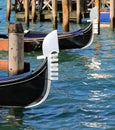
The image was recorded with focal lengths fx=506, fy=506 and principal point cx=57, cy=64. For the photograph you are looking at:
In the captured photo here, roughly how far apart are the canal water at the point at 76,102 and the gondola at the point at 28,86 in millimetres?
260

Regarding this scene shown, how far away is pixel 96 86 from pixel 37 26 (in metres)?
13.3

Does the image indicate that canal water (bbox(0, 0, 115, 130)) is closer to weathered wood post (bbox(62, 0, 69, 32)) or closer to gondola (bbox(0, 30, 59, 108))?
gondola (bbox(0, 30, 59, 108))

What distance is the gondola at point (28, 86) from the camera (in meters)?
7.41

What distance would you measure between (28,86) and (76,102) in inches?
59.0

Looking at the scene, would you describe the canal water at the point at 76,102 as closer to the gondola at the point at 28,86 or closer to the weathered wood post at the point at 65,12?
the gondola at the point at 28,86

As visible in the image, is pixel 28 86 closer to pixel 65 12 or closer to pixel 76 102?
pixel 76 102

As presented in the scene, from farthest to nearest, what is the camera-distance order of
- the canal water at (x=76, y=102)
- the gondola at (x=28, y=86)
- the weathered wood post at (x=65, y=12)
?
the weathered wood post at (x=65, y=12) < the canal water at (x=76, y=102) < the gondola at (x=28, y=86)

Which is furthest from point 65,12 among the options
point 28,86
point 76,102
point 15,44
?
point 28,86

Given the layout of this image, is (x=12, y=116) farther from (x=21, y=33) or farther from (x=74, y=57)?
(x=74, y=57)

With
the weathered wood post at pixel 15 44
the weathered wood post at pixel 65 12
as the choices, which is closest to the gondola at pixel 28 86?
the weathered wood post at pixel 15 44

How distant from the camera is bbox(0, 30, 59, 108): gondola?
24.3 feet

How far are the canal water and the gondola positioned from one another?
0.85 feet

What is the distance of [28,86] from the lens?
297 inches

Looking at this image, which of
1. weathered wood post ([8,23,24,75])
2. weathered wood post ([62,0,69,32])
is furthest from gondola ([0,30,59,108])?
weathered wood post ([62,0,69,32])
